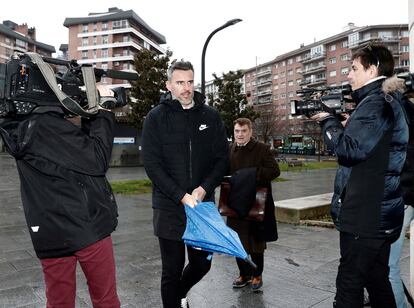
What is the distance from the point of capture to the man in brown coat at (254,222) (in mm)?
3795

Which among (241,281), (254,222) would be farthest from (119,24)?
(241,281)

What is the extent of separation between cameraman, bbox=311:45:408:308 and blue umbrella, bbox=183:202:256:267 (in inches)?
24.2

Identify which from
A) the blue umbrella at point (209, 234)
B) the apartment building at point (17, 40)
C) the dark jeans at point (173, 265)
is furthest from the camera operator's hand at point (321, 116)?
the apartment building at point (17, 40)

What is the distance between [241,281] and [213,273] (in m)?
0.51

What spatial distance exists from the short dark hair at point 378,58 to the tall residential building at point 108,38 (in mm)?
69738

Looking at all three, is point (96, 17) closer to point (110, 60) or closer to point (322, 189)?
point (110, 60)

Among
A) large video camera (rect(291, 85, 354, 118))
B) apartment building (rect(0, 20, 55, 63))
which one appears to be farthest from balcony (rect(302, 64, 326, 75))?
large video camera (rect(291, 85, 354, 118))

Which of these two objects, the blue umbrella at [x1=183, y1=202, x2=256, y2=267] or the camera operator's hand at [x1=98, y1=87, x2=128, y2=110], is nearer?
the camera operator's hand at [x1=98, y1=87, x2=128, y2=110]

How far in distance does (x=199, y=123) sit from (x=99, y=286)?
4.41 ft

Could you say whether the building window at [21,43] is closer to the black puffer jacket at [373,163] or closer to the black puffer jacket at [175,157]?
the black puffer jacket at [175,157]

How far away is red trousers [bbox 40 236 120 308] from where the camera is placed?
2008mm

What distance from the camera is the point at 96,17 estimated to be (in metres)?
72.4

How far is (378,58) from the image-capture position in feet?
7.77

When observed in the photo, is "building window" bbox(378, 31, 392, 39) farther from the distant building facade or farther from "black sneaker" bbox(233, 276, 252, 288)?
"black sneaker" bbox(233, 276, 252, 288)
